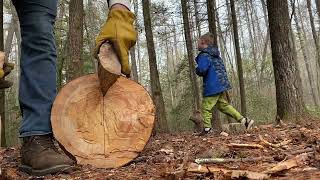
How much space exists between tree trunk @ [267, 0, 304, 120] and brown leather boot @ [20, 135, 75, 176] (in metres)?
4.52

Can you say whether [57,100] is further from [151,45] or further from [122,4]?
[151,45]

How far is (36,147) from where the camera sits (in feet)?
7.29

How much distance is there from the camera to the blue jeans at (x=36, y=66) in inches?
89.7

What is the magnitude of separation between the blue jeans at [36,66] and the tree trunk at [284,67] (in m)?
4.45

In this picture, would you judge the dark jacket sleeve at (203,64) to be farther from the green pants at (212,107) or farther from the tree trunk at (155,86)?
the tree trunk at (155,86)

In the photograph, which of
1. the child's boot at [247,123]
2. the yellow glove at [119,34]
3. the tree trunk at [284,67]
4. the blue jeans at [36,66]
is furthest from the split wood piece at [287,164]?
the child's boot at [247,123]

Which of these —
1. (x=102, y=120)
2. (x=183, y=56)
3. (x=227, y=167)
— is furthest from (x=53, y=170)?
(x=183, y=56)

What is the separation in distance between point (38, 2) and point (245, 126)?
4.71m

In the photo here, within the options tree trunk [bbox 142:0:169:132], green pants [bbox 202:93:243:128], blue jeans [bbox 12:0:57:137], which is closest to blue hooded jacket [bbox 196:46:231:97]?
green pants [bbox 202:93:243:128]

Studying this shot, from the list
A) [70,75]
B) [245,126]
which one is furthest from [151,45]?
[245,126]

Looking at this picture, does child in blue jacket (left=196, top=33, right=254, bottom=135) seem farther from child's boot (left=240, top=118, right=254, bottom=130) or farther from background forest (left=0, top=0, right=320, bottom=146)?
background forest (left=0, top=0, right=320, bottom=146)

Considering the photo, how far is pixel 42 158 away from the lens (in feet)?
7.13

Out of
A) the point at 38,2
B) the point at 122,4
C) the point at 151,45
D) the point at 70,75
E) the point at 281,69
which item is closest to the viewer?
the point at 122,4

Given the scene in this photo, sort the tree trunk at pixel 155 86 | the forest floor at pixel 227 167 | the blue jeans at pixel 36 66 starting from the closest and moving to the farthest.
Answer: the forest floor at pixel 227 167 < the blue jeans at pixel 36 66 < the tree trunk at pixel 155 86
